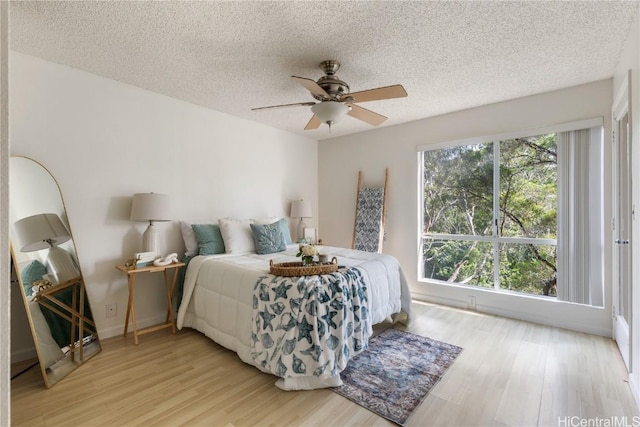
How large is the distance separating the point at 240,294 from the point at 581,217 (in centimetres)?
340

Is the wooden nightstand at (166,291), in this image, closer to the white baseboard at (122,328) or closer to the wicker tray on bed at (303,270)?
the white baseboard at (122,328)

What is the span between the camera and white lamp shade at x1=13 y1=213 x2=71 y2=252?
2.13 meters

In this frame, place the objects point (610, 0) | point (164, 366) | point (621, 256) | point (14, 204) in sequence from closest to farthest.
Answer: point (610, 0) < point (14, 204) < point (164, 366) < point (621, 256)

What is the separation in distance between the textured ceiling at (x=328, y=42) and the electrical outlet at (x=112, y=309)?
2.18 meters

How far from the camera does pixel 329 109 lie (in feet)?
7.55

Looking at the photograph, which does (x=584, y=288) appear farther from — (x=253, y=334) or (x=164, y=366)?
(x=164, y=366)

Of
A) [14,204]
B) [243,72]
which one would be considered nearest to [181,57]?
[243,72]

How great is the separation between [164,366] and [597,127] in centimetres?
448

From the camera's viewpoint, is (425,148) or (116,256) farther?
(425,148)

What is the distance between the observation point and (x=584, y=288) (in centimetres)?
292

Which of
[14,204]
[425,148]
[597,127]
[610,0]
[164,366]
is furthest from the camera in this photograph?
[425,148]

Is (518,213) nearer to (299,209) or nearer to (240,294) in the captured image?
(299,209)

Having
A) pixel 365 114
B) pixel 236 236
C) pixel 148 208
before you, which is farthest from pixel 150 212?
pixel 365 114

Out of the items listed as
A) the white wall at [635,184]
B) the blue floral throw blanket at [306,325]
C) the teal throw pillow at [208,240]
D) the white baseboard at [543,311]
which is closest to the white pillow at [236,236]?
the teal throw pillow at [208,240]
